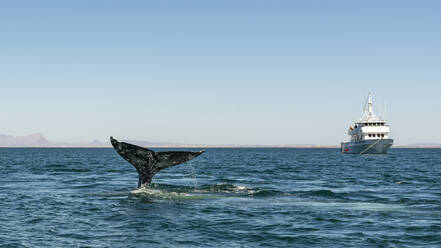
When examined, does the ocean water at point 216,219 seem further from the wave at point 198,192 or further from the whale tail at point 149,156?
the whale tail at point 149,156

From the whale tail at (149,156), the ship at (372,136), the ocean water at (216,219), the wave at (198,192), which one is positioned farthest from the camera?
the ship at (372,136)

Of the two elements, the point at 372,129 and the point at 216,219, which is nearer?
the point at 216,219

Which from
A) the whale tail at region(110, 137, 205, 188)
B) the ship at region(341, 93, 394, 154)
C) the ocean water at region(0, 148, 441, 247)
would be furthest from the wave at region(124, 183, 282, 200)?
the ship at region(341, 93, 394, 154)

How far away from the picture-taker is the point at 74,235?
418 inches

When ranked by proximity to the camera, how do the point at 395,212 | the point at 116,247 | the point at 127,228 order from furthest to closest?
the point at 395,212, the point at 127,228, the point at 116,247

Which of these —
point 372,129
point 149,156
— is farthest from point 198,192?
point 372,129

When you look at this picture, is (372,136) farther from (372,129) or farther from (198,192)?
(198,192)

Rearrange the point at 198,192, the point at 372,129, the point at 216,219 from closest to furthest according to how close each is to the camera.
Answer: the point at 216,219
the point at 198,192
the point at 372,129

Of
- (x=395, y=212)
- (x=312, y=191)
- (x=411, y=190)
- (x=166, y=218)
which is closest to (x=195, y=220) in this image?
(x=166, y=218)

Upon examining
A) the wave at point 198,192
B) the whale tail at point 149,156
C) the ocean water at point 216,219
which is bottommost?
the ocean water at point 216,219

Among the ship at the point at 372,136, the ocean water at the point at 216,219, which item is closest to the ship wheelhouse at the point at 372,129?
the ship at the point at 372,136

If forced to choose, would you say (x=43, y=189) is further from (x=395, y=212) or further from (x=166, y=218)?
(x=395, y=212)

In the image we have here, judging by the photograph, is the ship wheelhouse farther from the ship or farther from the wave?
the wave

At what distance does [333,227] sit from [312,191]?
9.37 m
